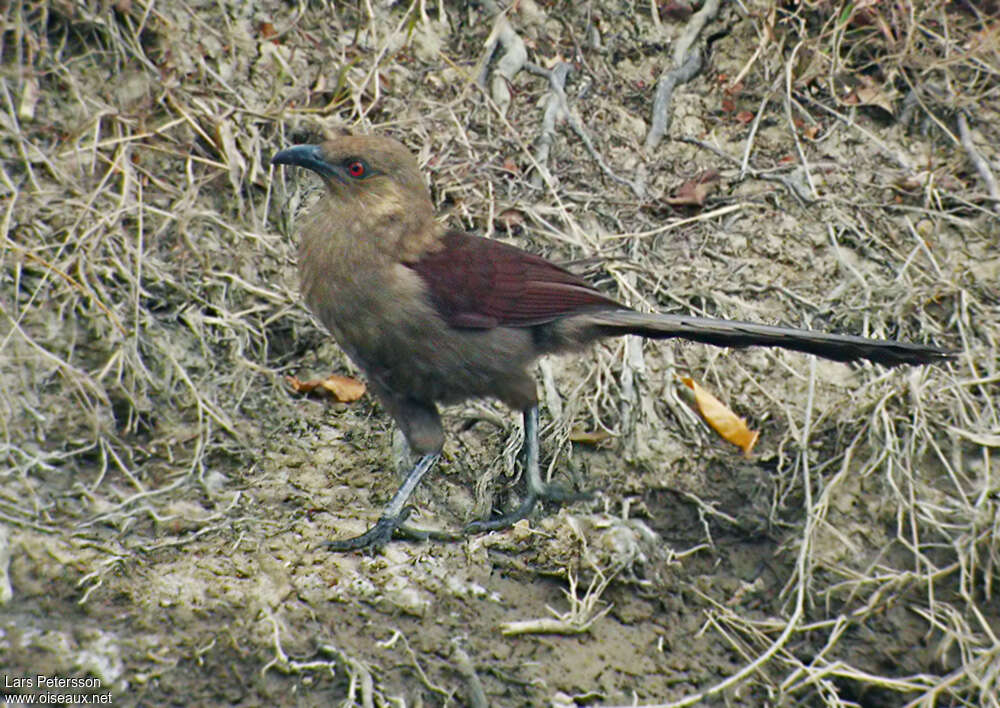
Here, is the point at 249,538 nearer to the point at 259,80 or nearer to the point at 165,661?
the point at 165,661

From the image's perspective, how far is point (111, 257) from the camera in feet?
14.0

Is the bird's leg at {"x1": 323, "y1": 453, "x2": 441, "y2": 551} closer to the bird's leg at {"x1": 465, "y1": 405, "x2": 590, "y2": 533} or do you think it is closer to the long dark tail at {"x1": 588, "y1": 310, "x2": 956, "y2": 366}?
the bird's leg at {"x1": 465, "y1": 405, "x2": 590, "y2": 533}

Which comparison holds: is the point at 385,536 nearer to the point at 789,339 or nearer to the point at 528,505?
the point at 528,505

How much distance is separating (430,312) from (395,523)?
0.72 meters

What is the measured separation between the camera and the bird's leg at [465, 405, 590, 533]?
3760 millimetres

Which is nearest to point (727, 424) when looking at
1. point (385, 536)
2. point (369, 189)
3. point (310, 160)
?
point (385, 536)

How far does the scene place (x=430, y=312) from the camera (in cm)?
360

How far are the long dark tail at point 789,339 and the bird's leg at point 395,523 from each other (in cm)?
84

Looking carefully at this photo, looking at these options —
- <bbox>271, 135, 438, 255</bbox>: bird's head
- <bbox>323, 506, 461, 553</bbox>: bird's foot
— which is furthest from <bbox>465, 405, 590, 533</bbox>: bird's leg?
<bbox>271, 135, 438, 255</bbox>: bird's head

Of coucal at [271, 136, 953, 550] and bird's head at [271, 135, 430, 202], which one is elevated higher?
bird's head at [271, 135, 430, 202]

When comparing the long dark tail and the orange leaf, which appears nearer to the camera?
the long dark tail

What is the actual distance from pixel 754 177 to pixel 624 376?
1.48 m

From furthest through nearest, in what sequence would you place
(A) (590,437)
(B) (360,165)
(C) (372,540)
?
(A) (590,437), (B) (360,165), (C) (372,540)

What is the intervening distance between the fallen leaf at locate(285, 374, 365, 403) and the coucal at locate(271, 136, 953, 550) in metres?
0.69
